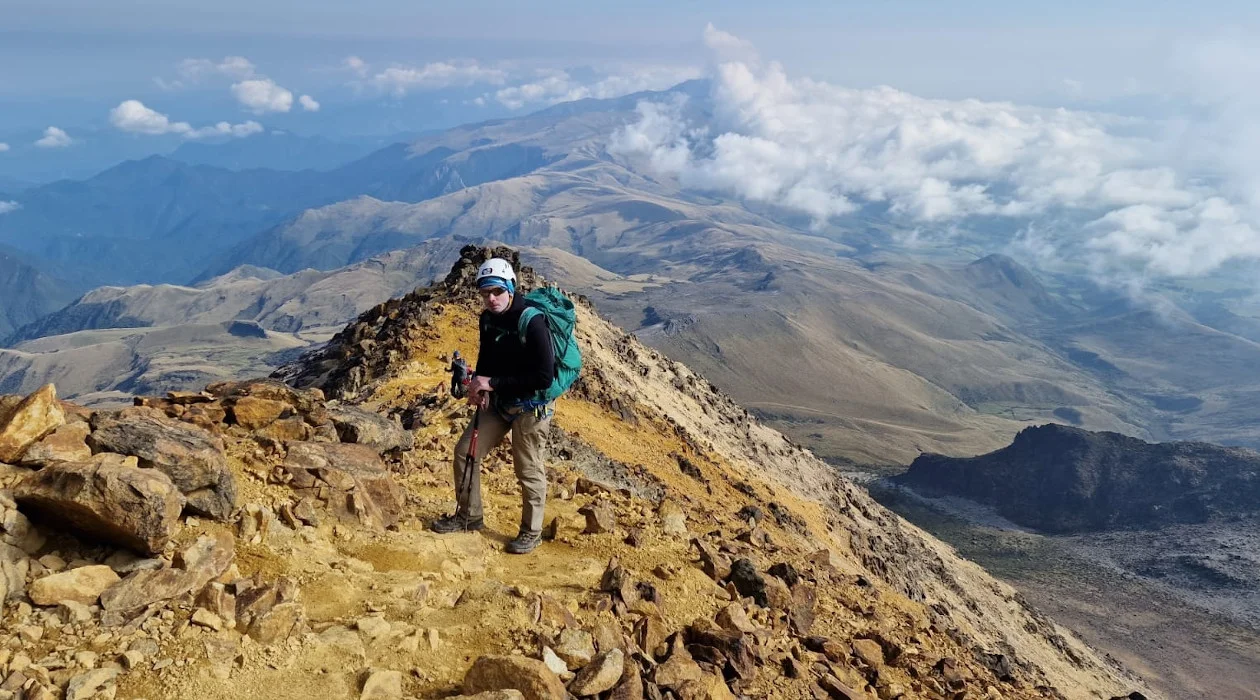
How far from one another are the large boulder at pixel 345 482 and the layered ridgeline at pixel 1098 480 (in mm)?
105056

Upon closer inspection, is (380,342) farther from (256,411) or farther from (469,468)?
(469,468)

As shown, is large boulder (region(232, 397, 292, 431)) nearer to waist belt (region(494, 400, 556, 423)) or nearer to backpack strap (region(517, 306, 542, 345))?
waist belt (region(494, 400, 556, 423))

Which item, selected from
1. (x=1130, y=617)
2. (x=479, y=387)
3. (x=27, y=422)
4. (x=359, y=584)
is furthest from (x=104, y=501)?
(x=1130, y=617)

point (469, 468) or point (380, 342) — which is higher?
point (469, 468)

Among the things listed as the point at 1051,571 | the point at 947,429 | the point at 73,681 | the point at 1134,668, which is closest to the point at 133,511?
the point at 73,681

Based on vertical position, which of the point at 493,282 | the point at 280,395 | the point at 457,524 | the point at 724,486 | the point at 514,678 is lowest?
the point at 724,486

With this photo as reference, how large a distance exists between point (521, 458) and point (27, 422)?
219 inches

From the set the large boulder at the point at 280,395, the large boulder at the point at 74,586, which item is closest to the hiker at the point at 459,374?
the large boulder at the point at 280,395

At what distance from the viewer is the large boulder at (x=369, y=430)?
525 inches

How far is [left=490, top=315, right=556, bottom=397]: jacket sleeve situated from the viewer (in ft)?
30.7

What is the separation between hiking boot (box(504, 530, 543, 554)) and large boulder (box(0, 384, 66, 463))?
5565 millimetres

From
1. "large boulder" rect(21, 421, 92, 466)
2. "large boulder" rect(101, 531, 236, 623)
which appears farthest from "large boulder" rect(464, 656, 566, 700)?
"large boulder" rect(21, 421, 92, 466)

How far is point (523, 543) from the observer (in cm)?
1057

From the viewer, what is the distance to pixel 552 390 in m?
9.74
